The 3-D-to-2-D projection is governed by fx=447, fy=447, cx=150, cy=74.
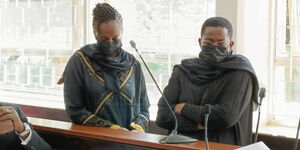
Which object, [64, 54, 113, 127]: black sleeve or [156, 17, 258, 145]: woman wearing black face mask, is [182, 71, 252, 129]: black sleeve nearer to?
[156, 17, 258, 145]: woman wearing black face mask

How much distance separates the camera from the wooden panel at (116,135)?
1.73 m

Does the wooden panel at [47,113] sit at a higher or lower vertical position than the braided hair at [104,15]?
lower

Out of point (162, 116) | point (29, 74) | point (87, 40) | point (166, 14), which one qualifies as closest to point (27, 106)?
point (29, 74)

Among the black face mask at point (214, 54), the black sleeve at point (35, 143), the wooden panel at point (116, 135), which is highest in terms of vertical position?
the black face mask at point (214, 54)

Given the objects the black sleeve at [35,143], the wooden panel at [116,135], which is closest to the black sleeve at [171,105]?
the wooden panel at [116,135]

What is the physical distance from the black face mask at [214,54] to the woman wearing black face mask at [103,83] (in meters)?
0.50

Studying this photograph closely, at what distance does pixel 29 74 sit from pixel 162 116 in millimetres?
2642

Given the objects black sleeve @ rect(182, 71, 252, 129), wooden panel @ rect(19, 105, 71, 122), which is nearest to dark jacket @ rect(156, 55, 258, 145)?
black sleeve @ rect(182, 71, 252, 129)

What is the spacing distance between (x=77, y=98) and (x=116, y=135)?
408mm

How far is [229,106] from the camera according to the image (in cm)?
194

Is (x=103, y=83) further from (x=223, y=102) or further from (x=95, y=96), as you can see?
(x=223, y=102)

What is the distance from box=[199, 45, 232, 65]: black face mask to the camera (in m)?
2.00

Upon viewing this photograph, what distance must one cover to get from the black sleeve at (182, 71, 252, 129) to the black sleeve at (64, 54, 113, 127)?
1.58 ft

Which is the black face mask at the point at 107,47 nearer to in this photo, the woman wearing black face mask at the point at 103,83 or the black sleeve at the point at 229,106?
the woman wearing black face mask at the point at 103,83
